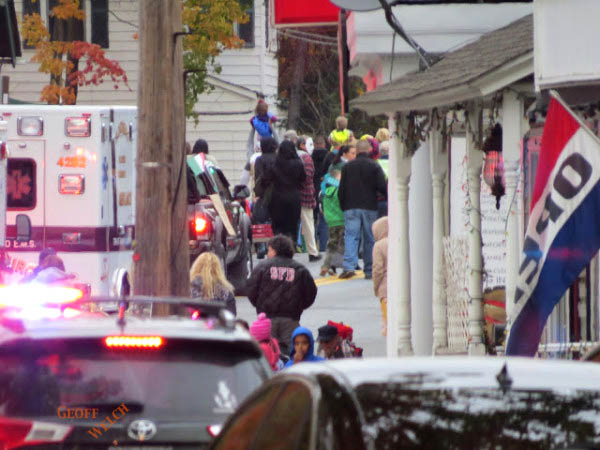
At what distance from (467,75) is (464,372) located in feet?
23.0

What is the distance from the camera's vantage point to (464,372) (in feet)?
16.2

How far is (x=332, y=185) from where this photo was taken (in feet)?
80.7

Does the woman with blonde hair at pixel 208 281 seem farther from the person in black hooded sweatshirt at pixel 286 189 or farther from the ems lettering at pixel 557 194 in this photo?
the person in black hooded sweatshirt at pixel 286 189

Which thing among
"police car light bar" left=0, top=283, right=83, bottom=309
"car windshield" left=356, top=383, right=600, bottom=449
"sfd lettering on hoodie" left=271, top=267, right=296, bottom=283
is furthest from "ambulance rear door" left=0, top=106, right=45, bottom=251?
"car windshield" left=356, top=383, right=600, bottom=449

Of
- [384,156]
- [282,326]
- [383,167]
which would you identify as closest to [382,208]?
[383,167]

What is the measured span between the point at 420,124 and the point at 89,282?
534 cm

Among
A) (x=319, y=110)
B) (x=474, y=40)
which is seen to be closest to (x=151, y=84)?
(x=474, y=40)

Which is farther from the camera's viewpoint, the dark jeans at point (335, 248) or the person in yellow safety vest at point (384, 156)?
the person in yellow safety vest at point (384, 156)

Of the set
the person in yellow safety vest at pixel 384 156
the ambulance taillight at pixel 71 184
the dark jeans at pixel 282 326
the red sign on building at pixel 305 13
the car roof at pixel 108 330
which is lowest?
the dark jeans at pixel 282 326

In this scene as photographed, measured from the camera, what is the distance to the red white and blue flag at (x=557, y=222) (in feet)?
30.7

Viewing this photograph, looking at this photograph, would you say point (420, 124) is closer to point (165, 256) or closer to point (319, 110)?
point (165, 256)

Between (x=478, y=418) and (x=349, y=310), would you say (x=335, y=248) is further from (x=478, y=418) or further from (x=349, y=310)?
(x=478, y=418)

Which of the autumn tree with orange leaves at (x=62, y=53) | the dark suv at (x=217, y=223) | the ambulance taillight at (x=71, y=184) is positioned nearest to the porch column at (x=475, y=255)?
the ambulance taillight at (x=71, y=184)

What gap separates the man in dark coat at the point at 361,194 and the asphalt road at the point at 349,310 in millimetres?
706
